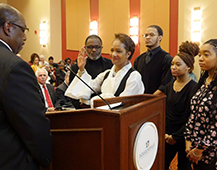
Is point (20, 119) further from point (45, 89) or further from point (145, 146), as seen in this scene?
point (45, 89)

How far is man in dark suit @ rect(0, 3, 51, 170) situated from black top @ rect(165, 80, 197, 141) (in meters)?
1.17

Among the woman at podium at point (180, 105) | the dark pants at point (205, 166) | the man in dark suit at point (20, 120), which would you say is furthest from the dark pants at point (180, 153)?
the man in dark suit at point (20, 120)

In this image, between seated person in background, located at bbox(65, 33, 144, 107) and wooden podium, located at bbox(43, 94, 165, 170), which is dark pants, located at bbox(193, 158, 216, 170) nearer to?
seated person in background, located at bbox(65, 33, 144, 107)

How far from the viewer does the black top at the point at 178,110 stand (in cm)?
184

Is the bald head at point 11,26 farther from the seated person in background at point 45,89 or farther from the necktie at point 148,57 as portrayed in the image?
the seated person in background at point 45,89

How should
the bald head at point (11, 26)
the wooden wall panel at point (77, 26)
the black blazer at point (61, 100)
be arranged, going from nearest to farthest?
the bald head at point (11, 26) < the black blazer at point (61, 100) < the wooden wall panel at point (77, 26)

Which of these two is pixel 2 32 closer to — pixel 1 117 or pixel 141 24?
pixel 1 117

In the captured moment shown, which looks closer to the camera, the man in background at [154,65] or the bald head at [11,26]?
the bald head at [11,26]

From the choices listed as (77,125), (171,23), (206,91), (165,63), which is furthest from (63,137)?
(171,23)

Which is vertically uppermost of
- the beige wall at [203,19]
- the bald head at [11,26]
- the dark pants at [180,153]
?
the beige wall at [203,19]

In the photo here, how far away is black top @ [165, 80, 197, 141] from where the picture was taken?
1839 millimetres

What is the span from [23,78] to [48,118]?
0.23 meters

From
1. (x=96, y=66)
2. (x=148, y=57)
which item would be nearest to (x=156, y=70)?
(x=148, y=57)

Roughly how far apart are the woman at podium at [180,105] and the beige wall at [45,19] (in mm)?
7260
